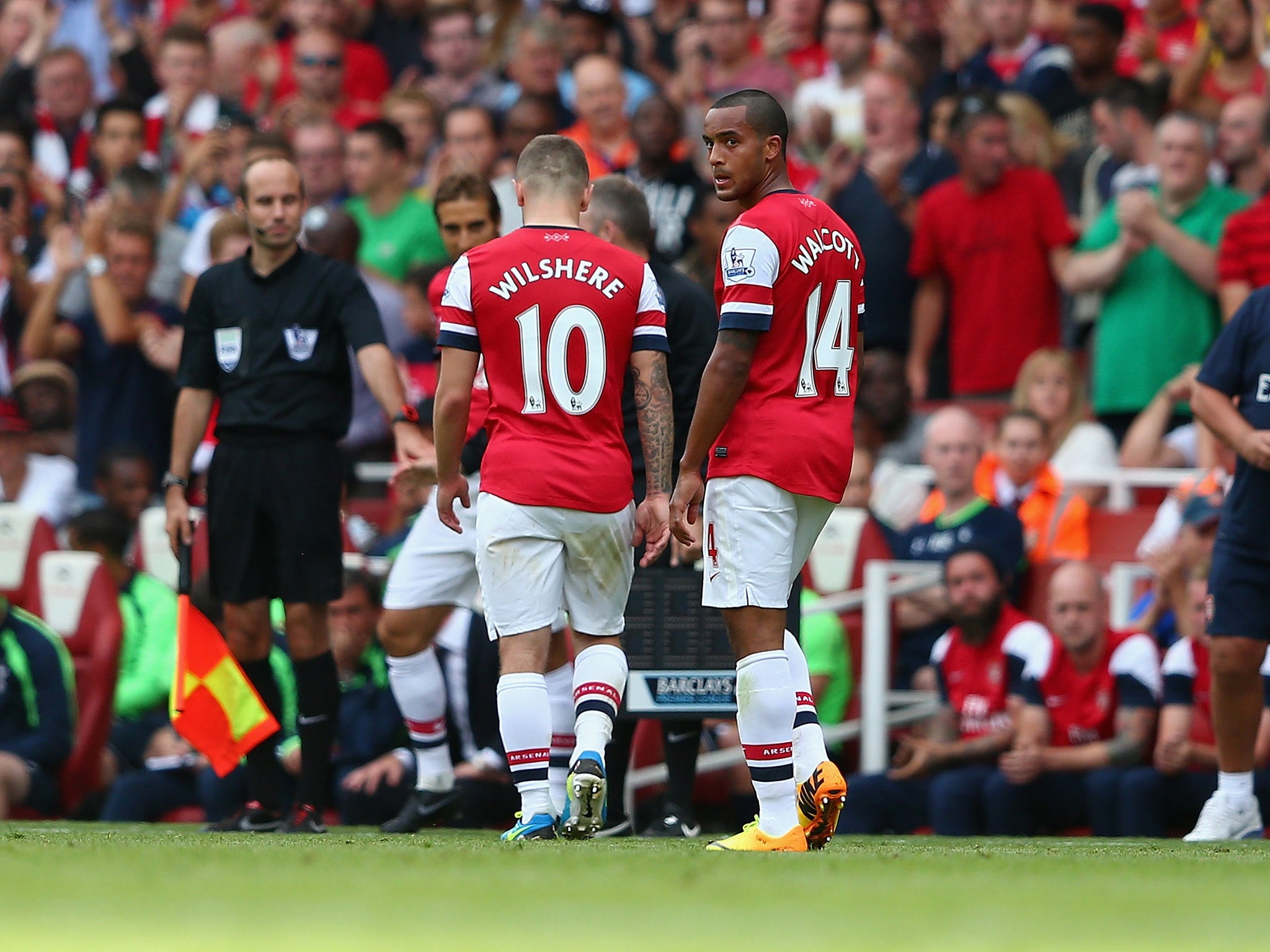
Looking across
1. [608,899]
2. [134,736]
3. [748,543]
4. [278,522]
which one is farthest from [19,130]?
[608,899]

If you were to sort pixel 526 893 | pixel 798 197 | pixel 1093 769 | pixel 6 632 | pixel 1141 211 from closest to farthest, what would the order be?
pixel 526 893
pixel 798 197
pixel 1093 769
pixel 6 632
pixel 1141 211

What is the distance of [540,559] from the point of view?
22.8 feet

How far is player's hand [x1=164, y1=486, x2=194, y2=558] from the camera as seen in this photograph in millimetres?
8047

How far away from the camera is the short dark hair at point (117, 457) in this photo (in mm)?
12633

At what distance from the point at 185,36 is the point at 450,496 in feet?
30.8

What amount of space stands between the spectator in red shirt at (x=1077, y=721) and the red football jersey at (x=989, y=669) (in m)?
0.08

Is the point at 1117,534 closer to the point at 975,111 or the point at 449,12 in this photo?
the point at 975,111

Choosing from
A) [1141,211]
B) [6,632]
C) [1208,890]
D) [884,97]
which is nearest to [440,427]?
[1208,890]

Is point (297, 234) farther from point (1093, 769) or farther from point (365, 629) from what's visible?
point (1093, 769)

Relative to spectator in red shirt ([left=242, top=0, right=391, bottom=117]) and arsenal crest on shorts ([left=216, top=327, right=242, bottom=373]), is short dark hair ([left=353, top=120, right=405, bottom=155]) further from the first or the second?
arsenal crest on shorts ([left=216, top=327, right=242, bottom=373])

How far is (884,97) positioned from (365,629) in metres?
4.61

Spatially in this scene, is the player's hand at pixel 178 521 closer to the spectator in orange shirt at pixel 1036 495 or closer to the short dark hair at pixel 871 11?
the spectator in orange shirt at pixel 1036 495

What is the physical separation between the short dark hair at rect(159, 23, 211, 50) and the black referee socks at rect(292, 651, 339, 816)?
839 centimetres

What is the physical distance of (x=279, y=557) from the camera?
26.3 feet
